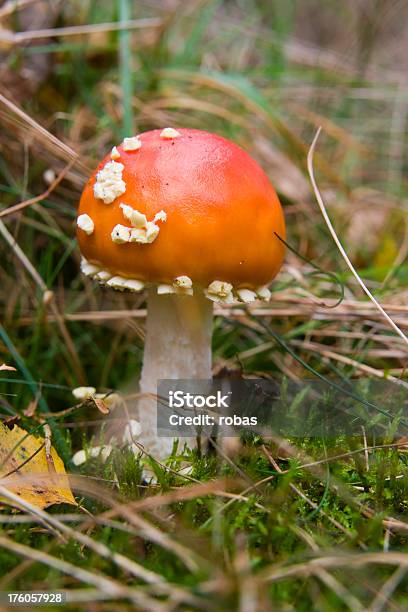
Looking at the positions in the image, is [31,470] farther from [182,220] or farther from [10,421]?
[182,220]

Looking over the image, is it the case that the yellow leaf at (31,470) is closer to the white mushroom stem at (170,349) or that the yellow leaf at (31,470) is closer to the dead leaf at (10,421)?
the dead leaf at (10,421)

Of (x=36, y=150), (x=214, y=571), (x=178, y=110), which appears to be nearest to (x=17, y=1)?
(x=36, y=150)

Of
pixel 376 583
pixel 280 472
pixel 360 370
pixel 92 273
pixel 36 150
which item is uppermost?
pixel 36 150

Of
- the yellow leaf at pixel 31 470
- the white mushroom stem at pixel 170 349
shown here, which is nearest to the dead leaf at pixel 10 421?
the yellow leaf at pixel 31 470

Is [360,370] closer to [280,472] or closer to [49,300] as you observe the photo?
[280,472]

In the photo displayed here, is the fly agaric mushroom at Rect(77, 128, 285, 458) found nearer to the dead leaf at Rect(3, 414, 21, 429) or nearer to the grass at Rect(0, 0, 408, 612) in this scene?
the grass at Rect(0, 0, 408, 612)

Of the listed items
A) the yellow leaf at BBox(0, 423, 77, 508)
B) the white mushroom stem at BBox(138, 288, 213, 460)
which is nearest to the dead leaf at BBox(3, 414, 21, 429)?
the yellow leaf at BBox(0, 423, 77, 508)

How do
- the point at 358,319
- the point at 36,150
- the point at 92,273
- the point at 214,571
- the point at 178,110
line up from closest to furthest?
the point at 214,571 → the point at 92,273 → the point at 358,319 → the point at 36,150 → the point at 178,110
